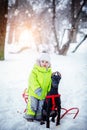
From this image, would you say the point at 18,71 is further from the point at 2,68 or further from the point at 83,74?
the point at 83,74

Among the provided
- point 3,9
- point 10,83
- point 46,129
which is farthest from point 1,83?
point 3,9

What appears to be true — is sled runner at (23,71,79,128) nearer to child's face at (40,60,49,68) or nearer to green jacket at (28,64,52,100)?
green jacket at (28,64,52,100)

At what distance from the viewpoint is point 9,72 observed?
32.1 feet

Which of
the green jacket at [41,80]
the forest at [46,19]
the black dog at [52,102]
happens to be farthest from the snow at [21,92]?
the forest at [46,19]

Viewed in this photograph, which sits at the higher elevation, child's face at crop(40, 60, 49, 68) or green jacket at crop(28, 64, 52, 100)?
child's face at crop(40, 60, 49, 68)

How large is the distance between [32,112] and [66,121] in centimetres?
91

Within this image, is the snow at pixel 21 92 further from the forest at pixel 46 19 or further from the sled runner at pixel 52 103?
the forest at pixel 46 19

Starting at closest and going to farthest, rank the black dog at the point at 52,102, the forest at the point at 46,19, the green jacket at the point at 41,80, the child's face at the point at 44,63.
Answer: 1. the black dog at the point at 52,102
2. the green jacket at the point at 41,80
3. the child's face at the point at 44,63
4. the forest at the point at 46,19

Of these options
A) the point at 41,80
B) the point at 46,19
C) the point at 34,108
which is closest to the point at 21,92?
the point at 34,108

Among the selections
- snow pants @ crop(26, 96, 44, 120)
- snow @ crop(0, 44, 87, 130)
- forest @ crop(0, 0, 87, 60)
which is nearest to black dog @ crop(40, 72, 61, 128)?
snow pants @ crop(26, 96, 44, 120)

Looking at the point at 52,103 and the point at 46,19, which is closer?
the point at 52,103

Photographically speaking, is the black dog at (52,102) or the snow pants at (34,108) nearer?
the black dog at (52,102)

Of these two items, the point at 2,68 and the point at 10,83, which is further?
the point at 2,68

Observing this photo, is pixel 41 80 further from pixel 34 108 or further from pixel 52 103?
pixel 34 108
